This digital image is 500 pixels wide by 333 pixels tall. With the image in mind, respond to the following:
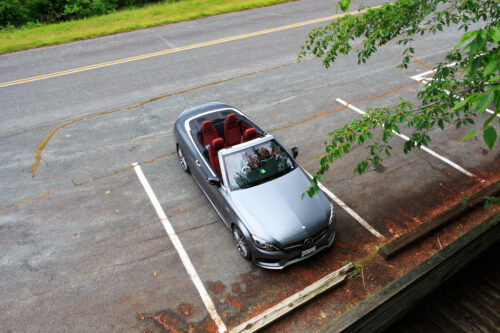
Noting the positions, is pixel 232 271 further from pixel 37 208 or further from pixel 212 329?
pixel 37 208

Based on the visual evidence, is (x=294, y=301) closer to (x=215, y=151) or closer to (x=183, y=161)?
(x=215, y=151)

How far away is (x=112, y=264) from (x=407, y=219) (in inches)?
220

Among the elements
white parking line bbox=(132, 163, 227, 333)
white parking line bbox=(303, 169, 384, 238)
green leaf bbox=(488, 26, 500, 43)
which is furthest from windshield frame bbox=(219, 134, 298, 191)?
green leaf bbox=(488, 26, 500, 43)

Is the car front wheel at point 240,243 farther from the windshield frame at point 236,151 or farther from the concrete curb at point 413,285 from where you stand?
the concrete curb at point 413,285

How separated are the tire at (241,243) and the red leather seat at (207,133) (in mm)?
Answer: 2087

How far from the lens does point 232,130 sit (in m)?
7.13

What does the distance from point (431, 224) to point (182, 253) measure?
177 inches

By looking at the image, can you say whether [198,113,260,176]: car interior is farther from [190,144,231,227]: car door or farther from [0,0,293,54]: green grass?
[0,0,293,54]: green grass

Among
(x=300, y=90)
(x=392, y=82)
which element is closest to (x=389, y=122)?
(x=300, y=90)

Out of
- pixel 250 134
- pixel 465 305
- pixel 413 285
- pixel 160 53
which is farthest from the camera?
pixel 160 53

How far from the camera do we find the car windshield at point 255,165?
19.7 ft

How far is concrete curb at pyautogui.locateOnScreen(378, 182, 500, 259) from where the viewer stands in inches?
225

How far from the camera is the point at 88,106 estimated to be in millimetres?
10500

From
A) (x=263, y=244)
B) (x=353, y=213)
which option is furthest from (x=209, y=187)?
(x=353, y=213)
